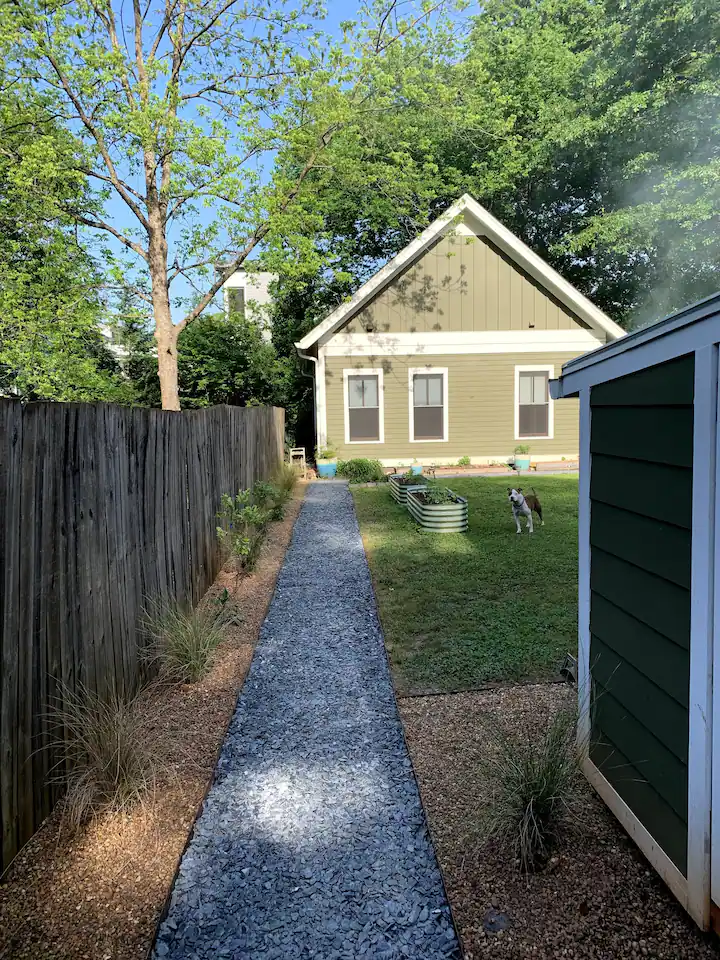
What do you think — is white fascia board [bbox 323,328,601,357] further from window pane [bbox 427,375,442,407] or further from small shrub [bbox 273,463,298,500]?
small shrub [bbox 273,463,298,500]

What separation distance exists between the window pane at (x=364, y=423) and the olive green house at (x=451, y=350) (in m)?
0.03

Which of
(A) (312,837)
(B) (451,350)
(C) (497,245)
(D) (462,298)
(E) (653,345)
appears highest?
(C) (497,245)

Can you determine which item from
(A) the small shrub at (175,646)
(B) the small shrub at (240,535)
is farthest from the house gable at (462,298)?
(A) the small shrub at (175,646)

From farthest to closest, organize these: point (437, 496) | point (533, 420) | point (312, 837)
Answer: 1. point (533, 420)
2. point (437, 496)
3. point (312, 837)

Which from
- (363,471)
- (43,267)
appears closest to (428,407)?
(363,471)

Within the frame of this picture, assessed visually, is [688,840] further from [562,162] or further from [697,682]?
[562,162]

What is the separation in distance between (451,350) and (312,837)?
14.8m

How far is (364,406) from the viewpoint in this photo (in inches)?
647

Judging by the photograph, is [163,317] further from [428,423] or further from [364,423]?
[428,423]

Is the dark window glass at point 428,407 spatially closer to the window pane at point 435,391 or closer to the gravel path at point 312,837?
the window pane at point 435,391

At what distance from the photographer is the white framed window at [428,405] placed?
647 inches

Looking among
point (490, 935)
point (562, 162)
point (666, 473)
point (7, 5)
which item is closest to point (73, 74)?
point (7, 5)

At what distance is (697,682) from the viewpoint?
205cm

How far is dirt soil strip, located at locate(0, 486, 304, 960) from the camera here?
2.15 metres
